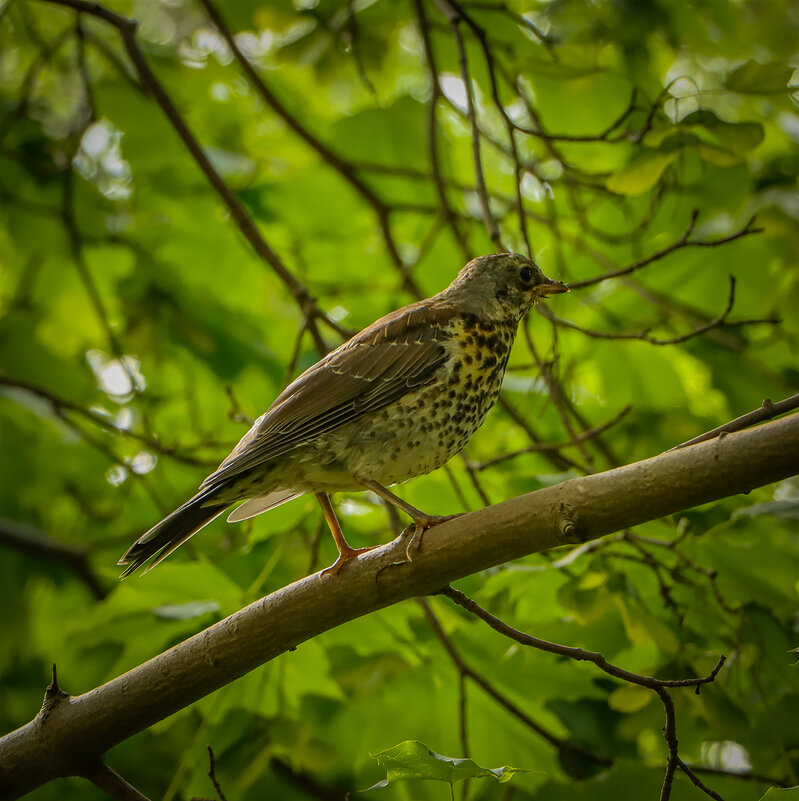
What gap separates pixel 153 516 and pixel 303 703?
1246mm

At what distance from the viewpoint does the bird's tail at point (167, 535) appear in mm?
2859

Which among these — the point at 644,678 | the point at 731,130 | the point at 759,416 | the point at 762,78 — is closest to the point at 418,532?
the point at 644,678

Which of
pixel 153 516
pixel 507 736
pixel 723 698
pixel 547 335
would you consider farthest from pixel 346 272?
pixel 723 698

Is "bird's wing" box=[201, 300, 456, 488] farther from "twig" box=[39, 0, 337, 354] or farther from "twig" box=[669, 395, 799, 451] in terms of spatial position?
"twig" box=[669, 395, 799, 451]

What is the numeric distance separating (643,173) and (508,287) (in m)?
0.81

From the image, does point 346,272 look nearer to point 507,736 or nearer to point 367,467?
point 367,467

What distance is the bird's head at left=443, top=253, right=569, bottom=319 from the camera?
11.6 feet

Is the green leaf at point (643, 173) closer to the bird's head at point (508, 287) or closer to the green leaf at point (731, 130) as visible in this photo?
the green leaf at point (731, 130)

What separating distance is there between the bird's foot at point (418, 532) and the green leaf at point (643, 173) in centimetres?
118

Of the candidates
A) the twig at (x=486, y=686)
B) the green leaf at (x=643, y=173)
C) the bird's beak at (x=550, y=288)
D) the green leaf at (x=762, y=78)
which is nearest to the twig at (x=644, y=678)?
the twig at (x=486, y=686)

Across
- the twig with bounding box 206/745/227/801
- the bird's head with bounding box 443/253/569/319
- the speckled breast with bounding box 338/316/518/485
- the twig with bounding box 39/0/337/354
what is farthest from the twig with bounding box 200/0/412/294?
the twig with bounding box 206/745/227/801

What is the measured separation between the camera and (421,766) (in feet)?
6.77

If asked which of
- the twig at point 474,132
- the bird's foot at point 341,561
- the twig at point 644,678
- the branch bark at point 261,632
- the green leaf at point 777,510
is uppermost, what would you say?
the twig at point 474,132

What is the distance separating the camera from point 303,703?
13.2 ft
